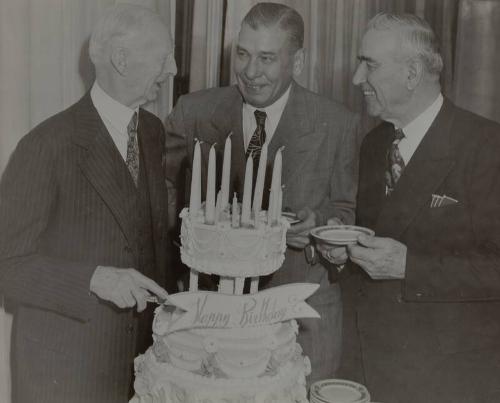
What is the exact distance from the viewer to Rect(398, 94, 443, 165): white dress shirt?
2.77 metres

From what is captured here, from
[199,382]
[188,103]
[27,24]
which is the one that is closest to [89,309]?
[199,382]

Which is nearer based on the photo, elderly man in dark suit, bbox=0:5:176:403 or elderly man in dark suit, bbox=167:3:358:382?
elderly man in dark suit, bbox=0:5:176:403

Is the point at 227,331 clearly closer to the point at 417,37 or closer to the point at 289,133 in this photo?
the point at 289,133

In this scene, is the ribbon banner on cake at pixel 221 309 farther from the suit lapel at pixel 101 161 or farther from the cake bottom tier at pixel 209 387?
the suit lapel at pixel 101 161

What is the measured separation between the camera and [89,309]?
227cm

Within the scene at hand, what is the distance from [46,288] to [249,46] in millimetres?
1564

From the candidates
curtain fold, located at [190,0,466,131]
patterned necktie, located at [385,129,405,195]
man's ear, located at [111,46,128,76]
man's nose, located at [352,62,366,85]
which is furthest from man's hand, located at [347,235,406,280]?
curtain fold, located at [190,0,466,131]

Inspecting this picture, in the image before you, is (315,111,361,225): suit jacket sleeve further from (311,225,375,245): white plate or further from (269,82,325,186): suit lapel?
(311,225,375,245): white plate

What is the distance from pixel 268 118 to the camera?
10.7 feet

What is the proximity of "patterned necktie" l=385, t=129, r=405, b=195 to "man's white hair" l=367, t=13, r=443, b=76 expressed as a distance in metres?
0.33

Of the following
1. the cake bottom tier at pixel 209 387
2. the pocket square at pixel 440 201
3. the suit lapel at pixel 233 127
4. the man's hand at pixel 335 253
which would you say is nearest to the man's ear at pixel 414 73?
the pocket square at pixel 440 201

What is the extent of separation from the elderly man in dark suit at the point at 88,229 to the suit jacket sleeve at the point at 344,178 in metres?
0.97

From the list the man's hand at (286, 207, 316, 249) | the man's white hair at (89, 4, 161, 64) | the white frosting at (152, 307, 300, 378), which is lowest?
the white frosting at (152, 307, 300, 378)

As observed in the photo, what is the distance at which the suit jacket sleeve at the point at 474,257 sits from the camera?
8.57 feet
